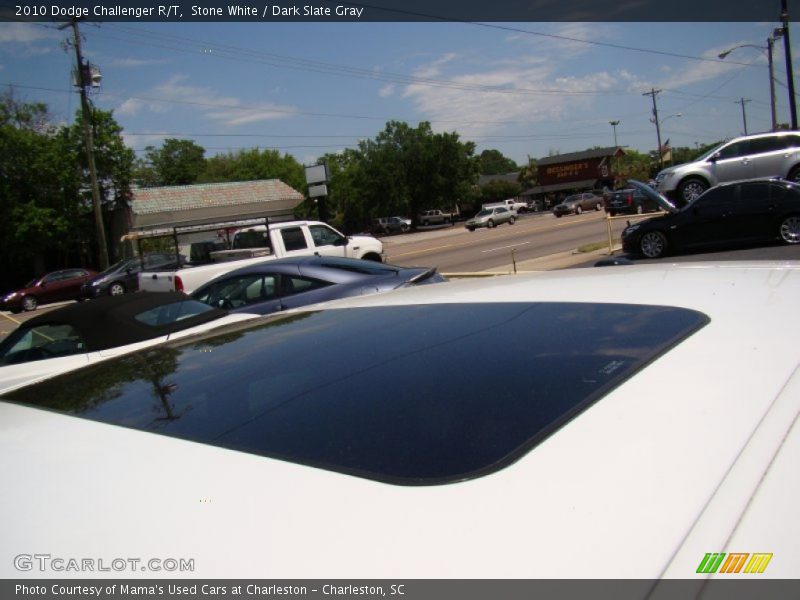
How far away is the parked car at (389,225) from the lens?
6738 cm

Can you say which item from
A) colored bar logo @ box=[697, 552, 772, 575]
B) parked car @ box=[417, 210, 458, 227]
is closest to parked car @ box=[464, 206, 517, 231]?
parked car @ box=[417, 210, 458, 227]

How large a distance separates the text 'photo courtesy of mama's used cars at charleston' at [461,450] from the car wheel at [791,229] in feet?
50.7

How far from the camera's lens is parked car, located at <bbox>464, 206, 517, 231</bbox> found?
1984 inches

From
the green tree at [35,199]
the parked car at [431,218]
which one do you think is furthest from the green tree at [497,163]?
the green tree at [35,199]

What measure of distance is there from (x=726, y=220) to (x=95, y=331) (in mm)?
14784

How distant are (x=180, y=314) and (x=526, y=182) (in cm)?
10564

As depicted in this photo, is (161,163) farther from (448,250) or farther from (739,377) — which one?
(739,377)

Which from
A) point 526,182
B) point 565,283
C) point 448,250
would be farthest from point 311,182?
point 526,182

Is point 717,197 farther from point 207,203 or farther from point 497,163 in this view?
point 497,163

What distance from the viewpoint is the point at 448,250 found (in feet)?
101

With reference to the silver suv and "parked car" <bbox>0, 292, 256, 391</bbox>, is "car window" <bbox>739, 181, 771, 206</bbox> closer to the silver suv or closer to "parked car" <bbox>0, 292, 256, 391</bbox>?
the silver suv

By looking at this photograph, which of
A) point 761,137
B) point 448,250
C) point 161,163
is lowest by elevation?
point 448,250

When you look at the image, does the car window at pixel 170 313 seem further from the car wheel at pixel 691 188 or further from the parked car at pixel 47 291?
the parked car at pixel 47 291

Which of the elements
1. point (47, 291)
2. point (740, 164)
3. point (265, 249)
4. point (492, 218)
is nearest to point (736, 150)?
point (740, 164)
